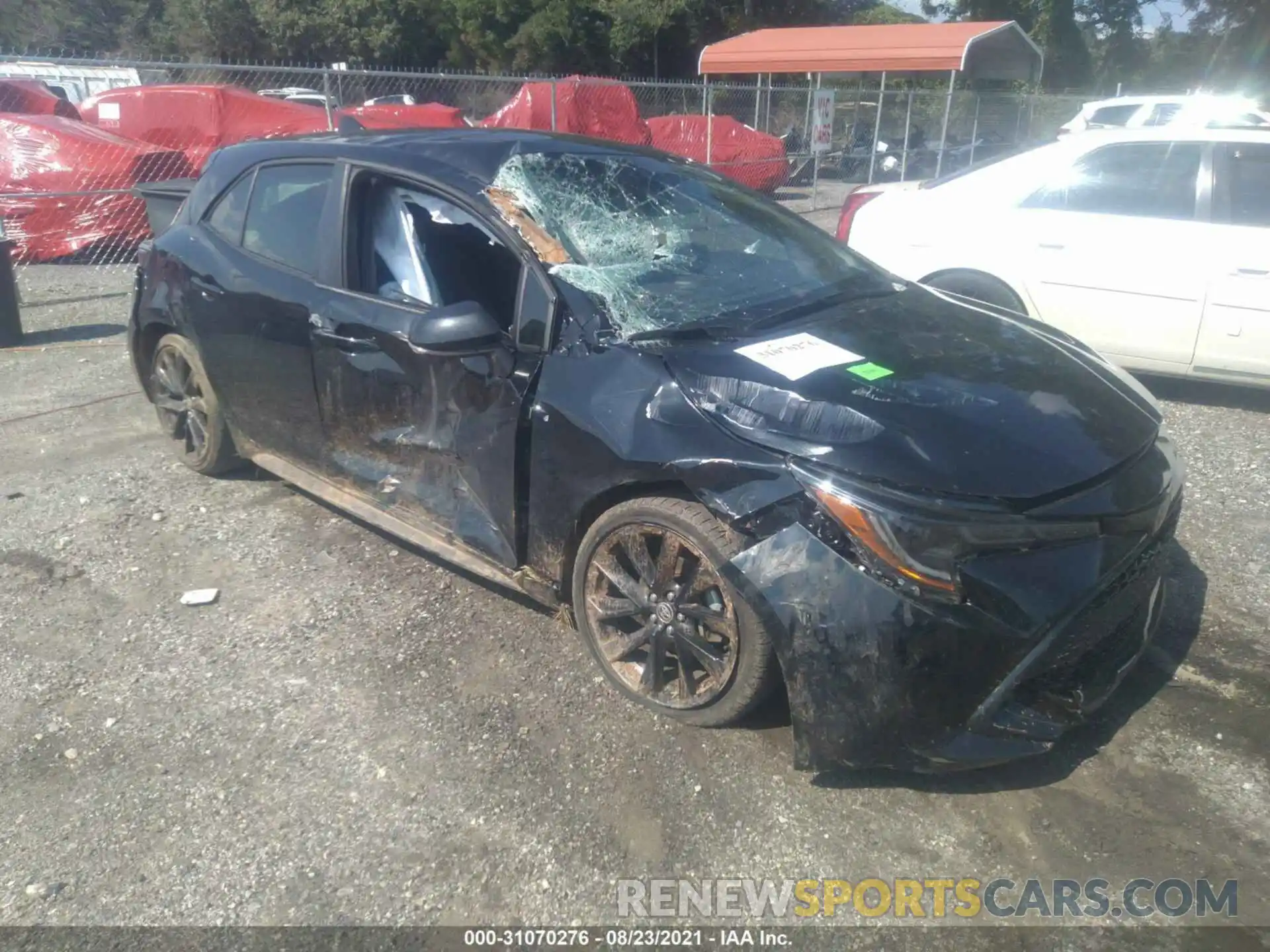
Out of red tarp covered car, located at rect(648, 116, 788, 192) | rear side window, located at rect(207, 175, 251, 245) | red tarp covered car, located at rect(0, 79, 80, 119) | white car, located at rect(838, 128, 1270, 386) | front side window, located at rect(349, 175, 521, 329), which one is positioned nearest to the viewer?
front side window, located at rect(349, 175, 521, 329)

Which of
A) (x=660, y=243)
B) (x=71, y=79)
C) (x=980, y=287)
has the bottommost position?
(x=71, y=79)

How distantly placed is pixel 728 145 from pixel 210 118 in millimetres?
7565

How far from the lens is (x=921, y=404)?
3.00m

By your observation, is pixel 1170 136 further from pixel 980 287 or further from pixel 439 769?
pixel 439 769

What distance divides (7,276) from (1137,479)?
8.02 m

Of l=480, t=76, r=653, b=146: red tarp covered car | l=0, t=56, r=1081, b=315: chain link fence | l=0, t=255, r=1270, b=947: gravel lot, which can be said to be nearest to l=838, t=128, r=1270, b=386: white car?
l=0, t=255, r=1270, b=947: gravel lot

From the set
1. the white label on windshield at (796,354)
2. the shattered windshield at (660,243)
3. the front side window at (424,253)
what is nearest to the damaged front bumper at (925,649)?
the white label on windshield at (796,354)

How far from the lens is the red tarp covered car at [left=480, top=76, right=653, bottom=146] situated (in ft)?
50.5

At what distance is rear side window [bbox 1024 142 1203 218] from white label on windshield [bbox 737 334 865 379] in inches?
144

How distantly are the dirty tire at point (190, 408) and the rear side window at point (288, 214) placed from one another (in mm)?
725

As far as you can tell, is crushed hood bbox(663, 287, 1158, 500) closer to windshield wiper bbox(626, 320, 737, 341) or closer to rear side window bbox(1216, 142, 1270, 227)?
windshield wiper bbox(626, 320, 737, 341)

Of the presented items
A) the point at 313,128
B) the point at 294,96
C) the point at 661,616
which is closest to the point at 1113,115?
the point at 313,128

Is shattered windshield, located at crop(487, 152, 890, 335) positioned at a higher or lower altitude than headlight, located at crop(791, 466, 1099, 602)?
higher

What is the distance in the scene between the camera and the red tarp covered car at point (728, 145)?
52.9ft
